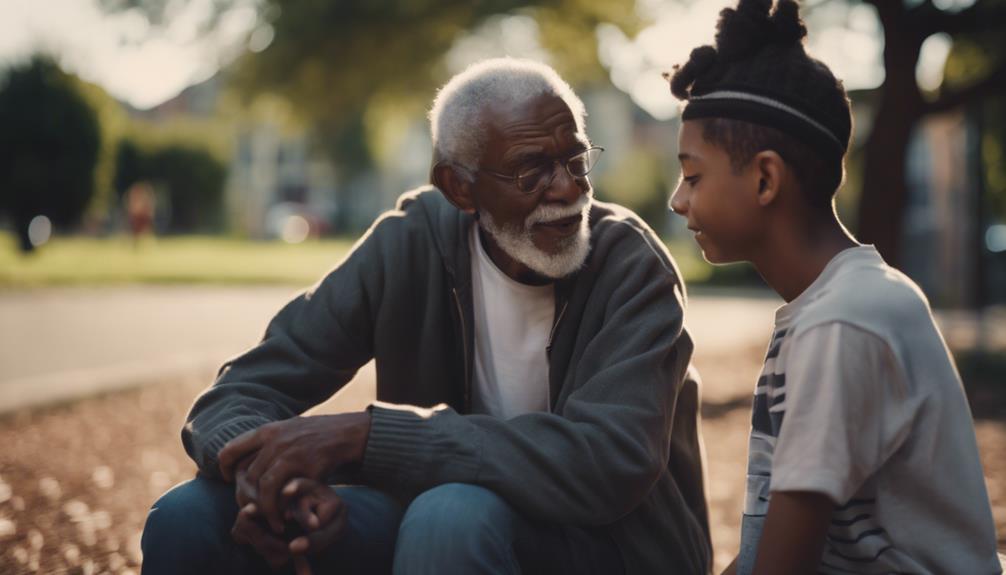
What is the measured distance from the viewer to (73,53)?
27766mm

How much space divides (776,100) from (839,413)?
0.68m

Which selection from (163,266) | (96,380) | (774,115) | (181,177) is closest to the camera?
(774,115)

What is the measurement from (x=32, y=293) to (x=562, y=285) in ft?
52.8

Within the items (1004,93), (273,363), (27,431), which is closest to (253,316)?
(27,431)

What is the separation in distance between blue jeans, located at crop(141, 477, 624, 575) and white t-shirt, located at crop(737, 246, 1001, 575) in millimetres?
605

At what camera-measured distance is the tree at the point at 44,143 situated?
2675 cm

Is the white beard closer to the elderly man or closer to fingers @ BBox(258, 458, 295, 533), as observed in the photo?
the elderly man

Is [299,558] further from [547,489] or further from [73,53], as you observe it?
[73,53]

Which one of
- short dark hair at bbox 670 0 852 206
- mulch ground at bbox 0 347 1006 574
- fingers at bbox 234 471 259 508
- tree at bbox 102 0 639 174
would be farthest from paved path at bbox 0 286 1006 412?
short dark hair at bbox 670 0 852 206

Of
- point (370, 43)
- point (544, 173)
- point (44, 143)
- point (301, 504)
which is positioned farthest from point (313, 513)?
point (44, 143)

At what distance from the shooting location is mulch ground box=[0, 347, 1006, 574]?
4.06m

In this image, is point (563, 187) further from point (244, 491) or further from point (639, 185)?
point (639, 185)

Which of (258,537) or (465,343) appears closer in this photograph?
(258,537)

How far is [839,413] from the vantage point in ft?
5.92
